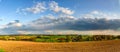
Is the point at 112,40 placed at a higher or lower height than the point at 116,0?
lower

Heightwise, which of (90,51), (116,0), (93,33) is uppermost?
(116,0)

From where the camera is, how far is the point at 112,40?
4715mm

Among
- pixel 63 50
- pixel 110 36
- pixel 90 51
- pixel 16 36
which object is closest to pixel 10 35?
pixel 16 36

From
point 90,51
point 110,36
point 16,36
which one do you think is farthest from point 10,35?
point 110,36

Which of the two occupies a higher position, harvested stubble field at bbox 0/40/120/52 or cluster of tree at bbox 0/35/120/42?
cluster of tree at bbox 0/35/120/42

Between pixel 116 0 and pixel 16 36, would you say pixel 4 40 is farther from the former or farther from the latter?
pixel 116 0

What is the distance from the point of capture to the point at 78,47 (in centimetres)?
467

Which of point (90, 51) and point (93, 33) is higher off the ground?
point (93, 33)

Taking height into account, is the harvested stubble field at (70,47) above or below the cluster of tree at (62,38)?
below

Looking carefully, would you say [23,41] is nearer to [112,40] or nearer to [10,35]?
[10,35]

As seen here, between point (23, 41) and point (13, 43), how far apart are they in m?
0.18

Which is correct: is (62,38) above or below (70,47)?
above

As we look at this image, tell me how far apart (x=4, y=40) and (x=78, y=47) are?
134 centimetres

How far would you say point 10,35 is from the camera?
482cm
